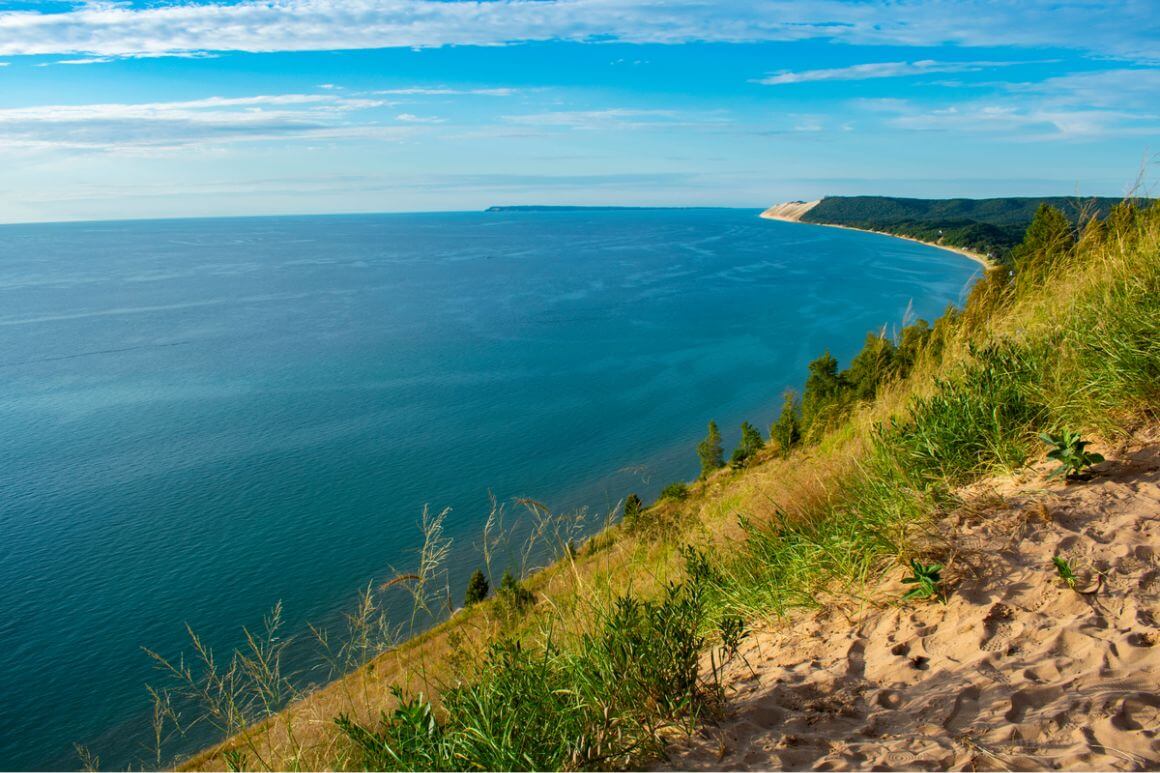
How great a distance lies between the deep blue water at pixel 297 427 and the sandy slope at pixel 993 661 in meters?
18.0

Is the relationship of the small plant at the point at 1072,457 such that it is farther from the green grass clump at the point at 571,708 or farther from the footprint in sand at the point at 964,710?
the green grass clump at the point at 571,708

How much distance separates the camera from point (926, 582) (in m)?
4.05

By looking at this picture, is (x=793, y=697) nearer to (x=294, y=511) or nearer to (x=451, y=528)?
(x=451, y=528)

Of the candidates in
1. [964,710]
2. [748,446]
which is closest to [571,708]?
[964,710]

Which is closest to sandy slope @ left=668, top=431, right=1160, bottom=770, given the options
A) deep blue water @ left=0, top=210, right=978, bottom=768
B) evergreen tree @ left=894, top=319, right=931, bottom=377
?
evergreen tree @ left=894, top=319, right=931, bottom=377

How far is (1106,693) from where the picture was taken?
3.14m

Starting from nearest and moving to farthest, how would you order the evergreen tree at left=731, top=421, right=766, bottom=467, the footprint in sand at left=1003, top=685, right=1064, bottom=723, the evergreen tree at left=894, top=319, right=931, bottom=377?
the footprint in sand at left=1003, top=685, right=1064, bottom=723
the evergreen tree at left=894, top=319, right=931, bottom=377
the evergreen tree at left=731, top=421, right=766, bottom=467

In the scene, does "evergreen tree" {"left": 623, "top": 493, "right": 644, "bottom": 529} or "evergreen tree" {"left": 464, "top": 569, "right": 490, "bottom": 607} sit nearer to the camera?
"evergreen tree" {"left": 623, "top": 493, "right": 644, "bottom": 529}

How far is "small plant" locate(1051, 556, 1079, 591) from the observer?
3.87 m

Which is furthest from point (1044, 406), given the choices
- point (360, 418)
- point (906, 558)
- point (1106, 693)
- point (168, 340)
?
point (168, 340)

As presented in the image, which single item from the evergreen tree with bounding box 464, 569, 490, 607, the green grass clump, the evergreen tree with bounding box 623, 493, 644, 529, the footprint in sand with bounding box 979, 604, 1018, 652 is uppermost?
the footprint in sand with bounding box 979, 604, 1018, 652

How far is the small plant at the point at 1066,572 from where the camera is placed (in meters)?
3.87

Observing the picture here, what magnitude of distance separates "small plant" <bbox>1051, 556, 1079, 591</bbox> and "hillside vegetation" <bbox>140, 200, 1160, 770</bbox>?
62 cm

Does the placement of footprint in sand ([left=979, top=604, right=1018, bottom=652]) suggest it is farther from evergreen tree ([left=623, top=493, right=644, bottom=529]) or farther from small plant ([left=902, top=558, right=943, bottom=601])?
evergreen tree ([left=623, top=493, right=644, bottom=529])
